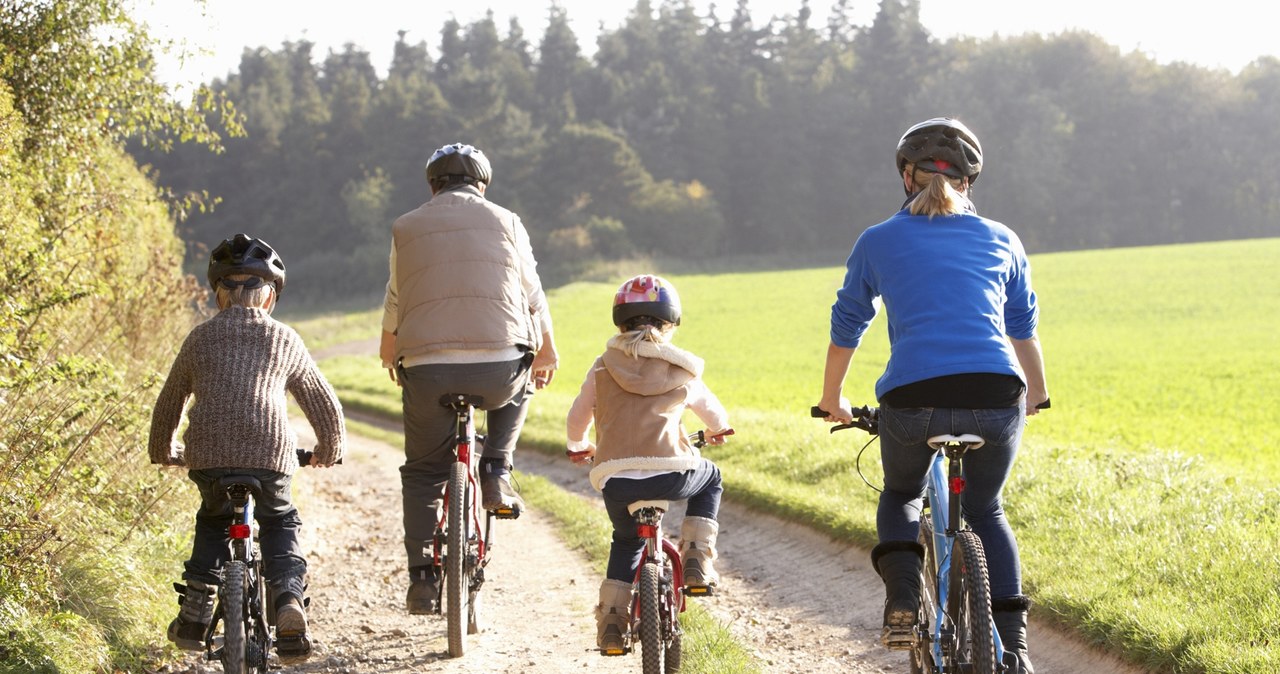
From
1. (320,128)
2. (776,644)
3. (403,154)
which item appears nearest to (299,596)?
(776,644)

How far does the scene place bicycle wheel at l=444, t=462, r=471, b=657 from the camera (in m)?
6.45

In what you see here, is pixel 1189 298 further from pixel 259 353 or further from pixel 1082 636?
pixel 259 353

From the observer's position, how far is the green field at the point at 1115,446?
6.29 meters

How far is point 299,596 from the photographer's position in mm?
5355

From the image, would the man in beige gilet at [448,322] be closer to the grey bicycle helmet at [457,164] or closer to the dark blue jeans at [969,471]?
the grey bicycle helmet at [457,164]

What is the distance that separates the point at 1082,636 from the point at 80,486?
5.51m

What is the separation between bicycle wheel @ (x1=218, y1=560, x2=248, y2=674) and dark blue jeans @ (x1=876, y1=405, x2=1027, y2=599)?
8.22ft

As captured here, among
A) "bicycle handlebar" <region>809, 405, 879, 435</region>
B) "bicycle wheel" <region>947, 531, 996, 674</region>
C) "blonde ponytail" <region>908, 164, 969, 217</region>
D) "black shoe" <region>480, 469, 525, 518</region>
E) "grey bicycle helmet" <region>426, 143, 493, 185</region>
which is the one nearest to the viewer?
"bicycle wheel" <region>947, 531, 996, 674</region>

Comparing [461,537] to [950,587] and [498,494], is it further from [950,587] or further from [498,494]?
[950,587]

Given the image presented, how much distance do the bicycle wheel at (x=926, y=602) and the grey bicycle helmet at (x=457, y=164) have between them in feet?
10.6

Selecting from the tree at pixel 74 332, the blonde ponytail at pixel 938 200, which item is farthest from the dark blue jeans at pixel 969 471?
the tree at pixel 74 332

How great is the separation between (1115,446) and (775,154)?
83.1 meters

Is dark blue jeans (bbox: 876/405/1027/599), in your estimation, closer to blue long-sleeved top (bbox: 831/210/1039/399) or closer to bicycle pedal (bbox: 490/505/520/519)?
blue long-sleeved top (bbox: 831/210/1039/399)

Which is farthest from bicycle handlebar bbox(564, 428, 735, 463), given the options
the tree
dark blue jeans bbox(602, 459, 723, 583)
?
the tree
